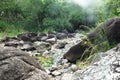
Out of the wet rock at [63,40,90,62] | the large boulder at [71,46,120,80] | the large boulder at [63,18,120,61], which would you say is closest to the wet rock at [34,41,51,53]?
the wet rock at [63,40,90,62]

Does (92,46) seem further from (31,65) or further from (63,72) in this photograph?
(31,65)

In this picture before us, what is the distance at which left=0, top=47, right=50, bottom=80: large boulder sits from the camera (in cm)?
567

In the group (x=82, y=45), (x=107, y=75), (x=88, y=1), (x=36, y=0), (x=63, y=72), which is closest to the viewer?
(x=107, y=75)

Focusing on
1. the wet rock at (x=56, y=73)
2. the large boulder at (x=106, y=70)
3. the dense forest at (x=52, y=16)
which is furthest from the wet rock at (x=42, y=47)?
the dense forest at (x=52, y=16)

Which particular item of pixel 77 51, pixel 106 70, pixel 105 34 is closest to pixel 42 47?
pixel 77 51

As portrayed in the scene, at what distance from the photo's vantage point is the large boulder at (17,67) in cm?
567

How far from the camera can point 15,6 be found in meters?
34.3

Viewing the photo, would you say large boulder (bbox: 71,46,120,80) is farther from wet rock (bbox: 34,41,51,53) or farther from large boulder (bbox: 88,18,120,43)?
wet rock (bbox: 34,41,51,53)

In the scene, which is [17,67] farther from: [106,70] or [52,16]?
[52,16]

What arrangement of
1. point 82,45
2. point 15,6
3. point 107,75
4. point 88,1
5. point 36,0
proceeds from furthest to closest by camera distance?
point 15,6, point 36,0, point 88,1, point 82,45, point 107,75

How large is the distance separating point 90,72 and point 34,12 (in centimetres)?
2601

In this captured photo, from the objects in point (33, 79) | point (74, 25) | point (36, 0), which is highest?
point (33, 79)

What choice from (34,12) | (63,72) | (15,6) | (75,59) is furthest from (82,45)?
(15,6)

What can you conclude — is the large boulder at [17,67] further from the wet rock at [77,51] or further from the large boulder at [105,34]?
the wet rock at [77,51]
